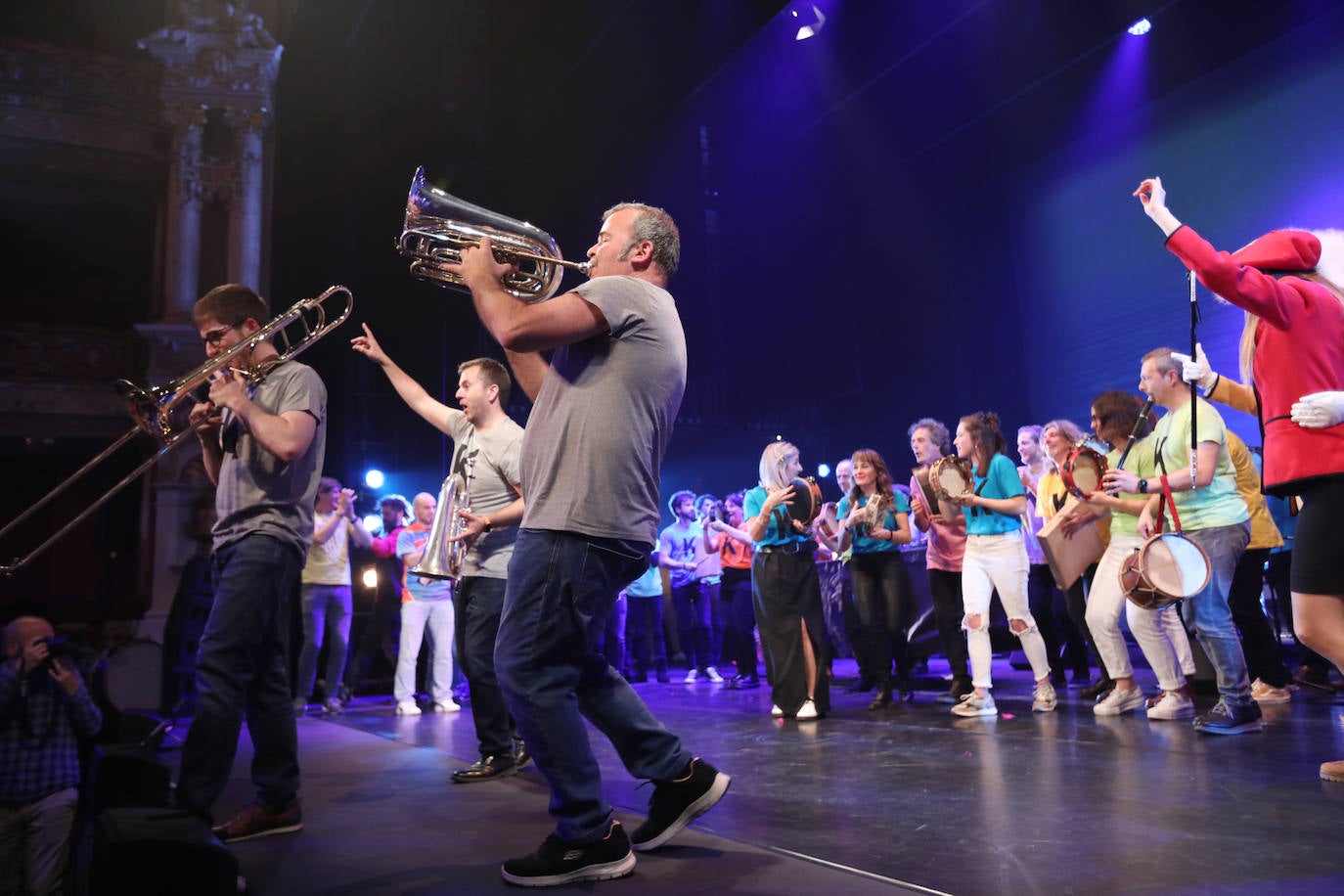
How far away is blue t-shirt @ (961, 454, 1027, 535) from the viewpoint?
558 centimetres

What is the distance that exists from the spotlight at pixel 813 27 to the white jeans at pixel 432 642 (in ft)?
27.7

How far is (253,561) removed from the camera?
291cm

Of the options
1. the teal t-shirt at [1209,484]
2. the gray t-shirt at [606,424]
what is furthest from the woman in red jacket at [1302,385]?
the gray t-shirt at [606,424]

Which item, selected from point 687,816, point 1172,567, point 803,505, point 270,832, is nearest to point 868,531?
point 803,505

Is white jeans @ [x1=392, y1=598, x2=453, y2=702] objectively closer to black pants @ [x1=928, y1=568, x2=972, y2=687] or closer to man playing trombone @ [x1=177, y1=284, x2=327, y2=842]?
black pants @ [x1=928, y1=568, x2=972, y2=687]

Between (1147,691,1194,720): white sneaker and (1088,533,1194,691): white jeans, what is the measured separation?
0.05 meters

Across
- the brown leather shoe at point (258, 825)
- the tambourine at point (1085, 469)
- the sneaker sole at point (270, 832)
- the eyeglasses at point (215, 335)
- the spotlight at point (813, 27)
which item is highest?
the spotlight at point (813, 27)

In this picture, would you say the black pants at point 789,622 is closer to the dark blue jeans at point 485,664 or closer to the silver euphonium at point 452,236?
the dark blue jeans at point 485,664

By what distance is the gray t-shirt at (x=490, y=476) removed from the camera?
4145 millimetres

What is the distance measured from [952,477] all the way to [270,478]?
409 cm

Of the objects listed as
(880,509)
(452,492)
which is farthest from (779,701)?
(452,492)

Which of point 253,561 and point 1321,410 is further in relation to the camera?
point 253,561

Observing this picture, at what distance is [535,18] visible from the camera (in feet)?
37.6

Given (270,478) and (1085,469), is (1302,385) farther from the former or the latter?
(270,478)
